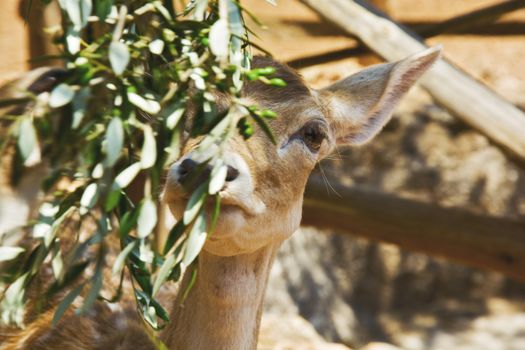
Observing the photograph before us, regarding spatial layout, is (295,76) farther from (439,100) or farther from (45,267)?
(45,267)

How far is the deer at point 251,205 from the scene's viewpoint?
3.22 m

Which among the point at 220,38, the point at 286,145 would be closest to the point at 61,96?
the point at 220,38

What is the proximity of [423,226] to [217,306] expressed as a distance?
2.56 meters

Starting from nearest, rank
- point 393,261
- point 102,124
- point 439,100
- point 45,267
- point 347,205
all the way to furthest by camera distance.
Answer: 1. point 102,124
2. point 45,267
3. point 439,100
4. point 347,205
5. point 393,261

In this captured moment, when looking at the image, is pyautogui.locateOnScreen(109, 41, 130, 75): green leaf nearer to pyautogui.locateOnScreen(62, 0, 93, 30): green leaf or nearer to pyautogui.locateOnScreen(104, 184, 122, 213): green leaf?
pyautogui.locateOnScreen(62, 0, 93, 30): green leaf

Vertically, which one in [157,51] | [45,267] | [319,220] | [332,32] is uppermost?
[157,51]

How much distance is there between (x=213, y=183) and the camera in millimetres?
2617

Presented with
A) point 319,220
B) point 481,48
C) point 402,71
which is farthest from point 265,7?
point 402,71

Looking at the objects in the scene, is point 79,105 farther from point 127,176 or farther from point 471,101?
point 471,101

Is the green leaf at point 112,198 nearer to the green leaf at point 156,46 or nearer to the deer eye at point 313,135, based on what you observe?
the green leaf at point 156,46

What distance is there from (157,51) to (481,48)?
7.70 m

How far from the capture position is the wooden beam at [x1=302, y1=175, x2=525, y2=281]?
5.69 m

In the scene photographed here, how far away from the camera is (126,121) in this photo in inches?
99.0

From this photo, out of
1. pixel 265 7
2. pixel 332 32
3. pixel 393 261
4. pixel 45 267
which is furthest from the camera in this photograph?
pixel 265 7
